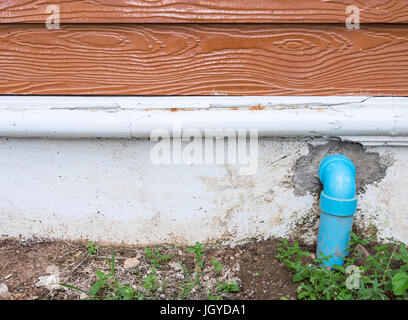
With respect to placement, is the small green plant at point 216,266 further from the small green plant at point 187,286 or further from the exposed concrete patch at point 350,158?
the exposed concrete patch at point 350,158

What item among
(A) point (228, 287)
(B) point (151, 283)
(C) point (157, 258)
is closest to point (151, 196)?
(C) point (157, 258)

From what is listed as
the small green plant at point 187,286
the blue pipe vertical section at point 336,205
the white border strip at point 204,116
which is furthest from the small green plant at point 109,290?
the blue pipe vertical section at point 336,205

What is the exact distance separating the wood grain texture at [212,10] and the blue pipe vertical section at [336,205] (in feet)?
2.10

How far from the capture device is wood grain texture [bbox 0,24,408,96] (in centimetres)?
176

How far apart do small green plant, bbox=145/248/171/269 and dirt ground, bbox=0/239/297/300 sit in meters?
0.02

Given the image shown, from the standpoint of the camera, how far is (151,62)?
1819 millimetres

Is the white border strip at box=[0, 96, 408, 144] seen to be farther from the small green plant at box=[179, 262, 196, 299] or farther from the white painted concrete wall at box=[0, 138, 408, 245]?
the small green plant at box=[179, 262, 196, 299]

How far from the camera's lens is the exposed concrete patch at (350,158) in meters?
1.89

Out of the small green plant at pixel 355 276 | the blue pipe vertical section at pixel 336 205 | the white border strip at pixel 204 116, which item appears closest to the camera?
the small green plant at pixel 355 276

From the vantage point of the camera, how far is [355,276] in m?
1.65
